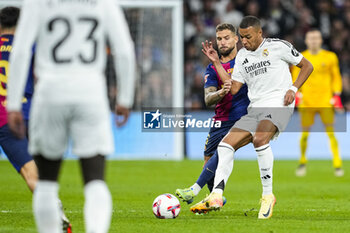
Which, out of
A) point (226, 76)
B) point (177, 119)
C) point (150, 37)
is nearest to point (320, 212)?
point (226, 76)

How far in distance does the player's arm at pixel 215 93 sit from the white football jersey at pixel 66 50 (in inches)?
115

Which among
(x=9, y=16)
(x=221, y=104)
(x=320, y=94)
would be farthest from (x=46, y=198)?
(x=320, y=94)

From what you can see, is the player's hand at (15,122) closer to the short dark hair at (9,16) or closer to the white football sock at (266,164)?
the short dark hair at (9,16)

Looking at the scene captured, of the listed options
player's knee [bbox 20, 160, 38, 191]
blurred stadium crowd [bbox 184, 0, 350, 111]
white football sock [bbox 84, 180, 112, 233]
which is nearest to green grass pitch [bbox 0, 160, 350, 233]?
player's knee [bbox 20, 160, 38, 191]

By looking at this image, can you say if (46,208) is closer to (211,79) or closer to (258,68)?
(258,68)

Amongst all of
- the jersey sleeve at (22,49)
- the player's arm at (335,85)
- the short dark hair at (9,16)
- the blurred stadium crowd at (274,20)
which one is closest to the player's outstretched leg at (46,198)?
the jersey sleeve at (22,49)

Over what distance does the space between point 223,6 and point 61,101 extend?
17535 millimetres

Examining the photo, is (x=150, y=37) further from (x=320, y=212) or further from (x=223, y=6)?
(x=320, y=212)

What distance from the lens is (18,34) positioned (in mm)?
4465

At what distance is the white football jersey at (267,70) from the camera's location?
7.54 metres

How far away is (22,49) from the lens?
443cm

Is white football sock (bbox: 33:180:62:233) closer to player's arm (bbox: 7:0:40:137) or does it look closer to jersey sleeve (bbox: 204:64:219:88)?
player's arm (bbox: 7:0:40:137)

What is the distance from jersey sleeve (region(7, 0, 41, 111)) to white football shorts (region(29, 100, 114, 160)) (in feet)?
0.46

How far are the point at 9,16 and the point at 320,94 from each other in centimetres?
898
